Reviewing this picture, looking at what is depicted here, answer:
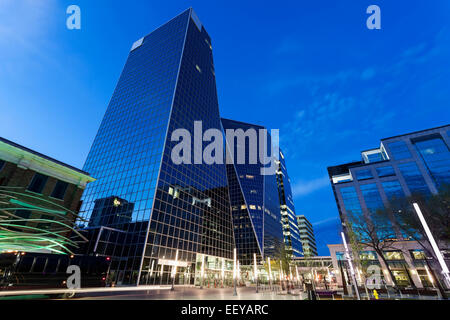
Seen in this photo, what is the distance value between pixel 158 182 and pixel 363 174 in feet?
218

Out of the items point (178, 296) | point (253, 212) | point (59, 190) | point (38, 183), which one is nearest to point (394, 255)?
point (253, 212)

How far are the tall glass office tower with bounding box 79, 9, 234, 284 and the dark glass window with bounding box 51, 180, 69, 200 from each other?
42.8 ft

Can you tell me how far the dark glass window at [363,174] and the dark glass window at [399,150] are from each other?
9.51 m

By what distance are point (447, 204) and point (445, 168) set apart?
42.8 metres

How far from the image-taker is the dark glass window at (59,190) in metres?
27.4

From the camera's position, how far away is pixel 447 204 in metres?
32.8

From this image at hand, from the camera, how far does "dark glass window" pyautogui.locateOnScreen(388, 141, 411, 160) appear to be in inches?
2715

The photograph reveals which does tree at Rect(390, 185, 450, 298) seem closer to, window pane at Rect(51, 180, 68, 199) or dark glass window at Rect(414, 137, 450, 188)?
dark glass window at Rect(414, 137, 450, 188)

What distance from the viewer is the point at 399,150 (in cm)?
7044

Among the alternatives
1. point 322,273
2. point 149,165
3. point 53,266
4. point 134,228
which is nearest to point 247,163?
point 322,273

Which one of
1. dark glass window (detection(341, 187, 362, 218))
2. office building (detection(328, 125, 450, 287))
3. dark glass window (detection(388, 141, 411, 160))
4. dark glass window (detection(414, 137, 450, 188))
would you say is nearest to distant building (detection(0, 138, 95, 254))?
office building (detection(328, 125, 450, 287))

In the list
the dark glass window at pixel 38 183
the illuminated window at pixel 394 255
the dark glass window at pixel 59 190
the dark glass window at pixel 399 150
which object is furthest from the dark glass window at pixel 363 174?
the dark glass window at pixel 38 183

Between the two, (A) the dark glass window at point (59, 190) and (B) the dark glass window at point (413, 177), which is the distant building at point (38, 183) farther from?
(B) the dark glass window at point (413, 177)
